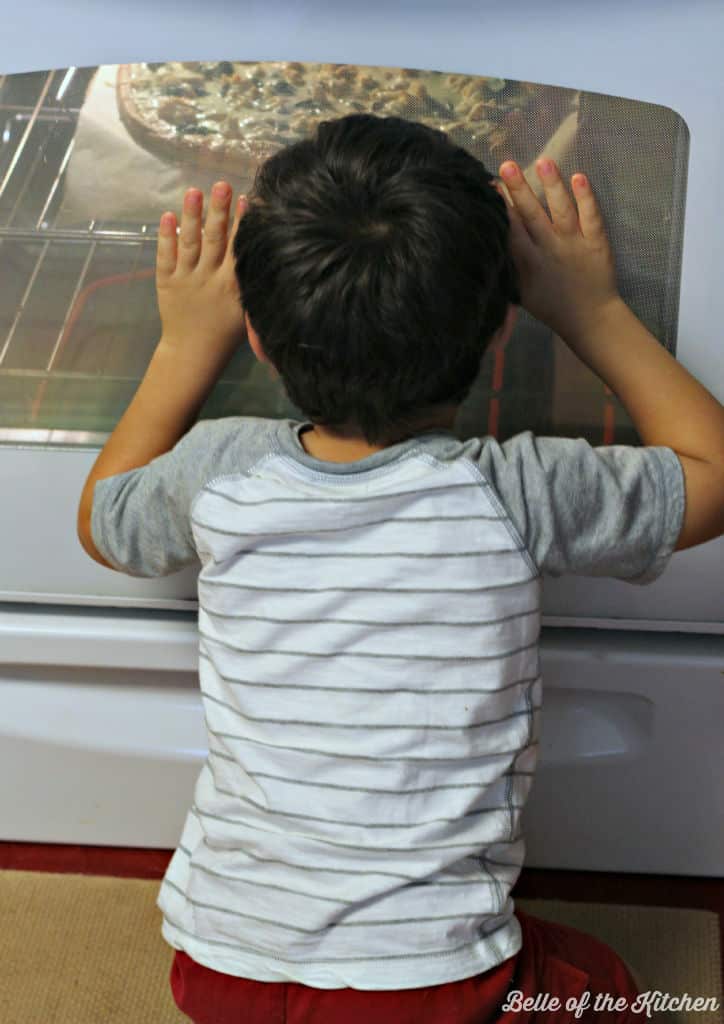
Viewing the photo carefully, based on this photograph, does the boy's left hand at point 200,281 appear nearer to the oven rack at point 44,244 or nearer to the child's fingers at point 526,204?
the oven rack at point 44,244

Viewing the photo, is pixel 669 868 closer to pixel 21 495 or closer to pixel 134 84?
pixel 21 495

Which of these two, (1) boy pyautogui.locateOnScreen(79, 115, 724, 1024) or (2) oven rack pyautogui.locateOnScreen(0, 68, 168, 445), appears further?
(2) oven rack pyautogui.locateOnScreen(0, 68, 168, 445)

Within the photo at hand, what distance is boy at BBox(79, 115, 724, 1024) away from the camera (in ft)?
1.87

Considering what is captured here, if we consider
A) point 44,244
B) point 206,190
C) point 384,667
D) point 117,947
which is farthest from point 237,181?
point 117,947

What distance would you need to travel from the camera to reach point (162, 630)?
0.85 meters

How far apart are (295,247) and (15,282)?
0.30m

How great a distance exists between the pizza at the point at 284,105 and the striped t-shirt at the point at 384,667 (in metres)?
0.22

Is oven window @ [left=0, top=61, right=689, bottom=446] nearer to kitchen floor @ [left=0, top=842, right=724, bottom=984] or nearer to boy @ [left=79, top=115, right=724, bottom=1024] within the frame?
boy @ [left=79, top=115, right=724, bottom=1024]

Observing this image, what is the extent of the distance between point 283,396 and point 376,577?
226mm

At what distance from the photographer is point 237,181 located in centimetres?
75

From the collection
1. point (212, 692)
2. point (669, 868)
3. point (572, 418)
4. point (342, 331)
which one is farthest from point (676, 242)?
point (669, 868)

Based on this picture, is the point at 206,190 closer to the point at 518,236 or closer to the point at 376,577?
the point at 518,236

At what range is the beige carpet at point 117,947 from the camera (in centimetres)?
90

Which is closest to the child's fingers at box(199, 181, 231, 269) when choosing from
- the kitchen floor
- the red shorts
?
the red shorts
